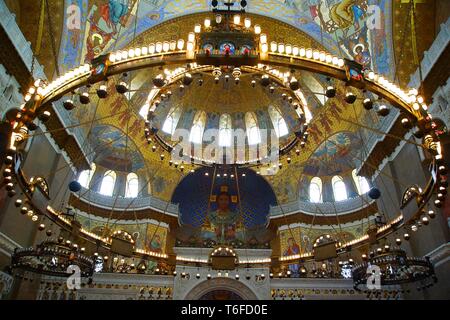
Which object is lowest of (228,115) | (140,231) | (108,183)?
(140,231)

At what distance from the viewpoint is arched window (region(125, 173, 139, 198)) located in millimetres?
24203

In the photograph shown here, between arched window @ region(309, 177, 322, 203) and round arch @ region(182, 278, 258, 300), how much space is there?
759 cm

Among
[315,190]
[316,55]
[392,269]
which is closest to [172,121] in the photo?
[315,190]

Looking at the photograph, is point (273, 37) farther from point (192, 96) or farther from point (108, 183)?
point (108, 183)

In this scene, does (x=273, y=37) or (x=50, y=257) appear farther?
(x=273, y=37)

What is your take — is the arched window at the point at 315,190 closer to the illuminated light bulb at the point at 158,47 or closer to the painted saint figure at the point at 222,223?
the painted saint figure at the point at 222,223

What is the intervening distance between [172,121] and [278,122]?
7613 mm

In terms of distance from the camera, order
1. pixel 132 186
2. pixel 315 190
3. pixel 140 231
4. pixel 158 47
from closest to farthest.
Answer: pixel 158 47 → pixel 140 231 → pixel 132 186 → pixel 315 190

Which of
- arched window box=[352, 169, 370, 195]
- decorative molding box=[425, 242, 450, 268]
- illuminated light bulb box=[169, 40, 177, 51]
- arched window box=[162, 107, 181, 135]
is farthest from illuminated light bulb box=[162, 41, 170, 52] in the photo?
arched window box=[352, 169, 370, 195]

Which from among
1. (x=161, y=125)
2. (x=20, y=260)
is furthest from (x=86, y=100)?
(x=161, y=125)

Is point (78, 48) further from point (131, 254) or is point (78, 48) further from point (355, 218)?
point (355, 218)

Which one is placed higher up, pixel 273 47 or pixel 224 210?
pixel 224 210

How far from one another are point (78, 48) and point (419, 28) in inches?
606

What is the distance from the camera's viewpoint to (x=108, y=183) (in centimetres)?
2406
